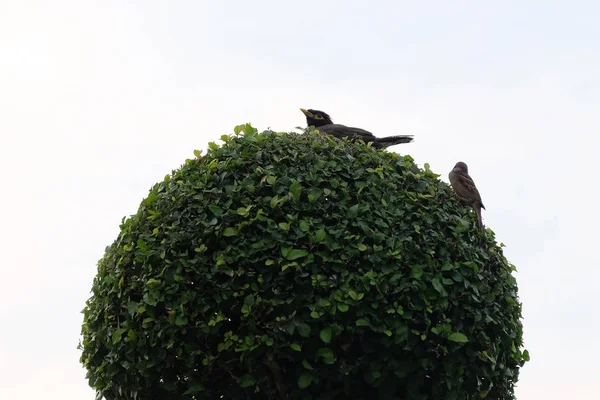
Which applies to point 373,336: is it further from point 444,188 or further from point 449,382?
point 444,188

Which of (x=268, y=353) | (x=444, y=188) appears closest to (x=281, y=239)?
(x=268, y=353)

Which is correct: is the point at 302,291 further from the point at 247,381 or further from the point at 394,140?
the point at 394,140

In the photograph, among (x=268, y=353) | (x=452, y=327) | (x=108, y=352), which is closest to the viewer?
(x=268, y=353)

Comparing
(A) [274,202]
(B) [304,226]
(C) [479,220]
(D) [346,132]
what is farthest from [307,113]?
(B) [304,226]

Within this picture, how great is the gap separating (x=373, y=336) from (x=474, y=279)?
51.6 inches

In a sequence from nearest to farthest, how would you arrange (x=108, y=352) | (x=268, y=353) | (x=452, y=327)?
(x=268, y=353) → (x=452, y=327) → (x=108, y=352)

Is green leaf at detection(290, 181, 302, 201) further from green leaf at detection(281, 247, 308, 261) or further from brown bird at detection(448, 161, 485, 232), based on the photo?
brown bird at detection(448, 161, 485, 232)

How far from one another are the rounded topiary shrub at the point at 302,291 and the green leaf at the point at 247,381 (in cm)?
1

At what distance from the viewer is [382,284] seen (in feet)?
24.4

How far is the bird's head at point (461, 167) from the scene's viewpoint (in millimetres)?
9008

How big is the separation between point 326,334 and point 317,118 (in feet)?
11.9

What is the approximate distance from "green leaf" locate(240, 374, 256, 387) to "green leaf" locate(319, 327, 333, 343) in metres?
0.74

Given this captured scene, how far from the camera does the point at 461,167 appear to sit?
9.04m

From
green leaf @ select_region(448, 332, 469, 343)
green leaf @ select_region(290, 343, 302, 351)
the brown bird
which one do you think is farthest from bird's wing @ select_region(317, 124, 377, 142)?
green leaf @ select_region(290, 343, 302, 351)
